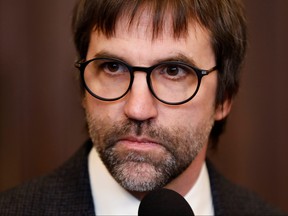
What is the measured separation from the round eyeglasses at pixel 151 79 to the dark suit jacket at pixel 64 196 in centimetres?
25

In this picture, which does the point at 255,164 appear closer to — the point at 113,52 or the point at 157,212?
the point at 113,52

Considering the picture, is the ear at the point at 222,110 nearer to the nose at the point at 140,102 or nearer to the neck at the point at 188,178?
the neck at the point at 188,178

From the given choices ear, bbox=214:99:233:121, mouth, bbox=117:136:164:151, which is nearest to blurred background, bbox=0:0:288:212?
ear, bbox=214:99:233:121

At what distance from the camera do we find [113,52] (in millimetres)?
1454

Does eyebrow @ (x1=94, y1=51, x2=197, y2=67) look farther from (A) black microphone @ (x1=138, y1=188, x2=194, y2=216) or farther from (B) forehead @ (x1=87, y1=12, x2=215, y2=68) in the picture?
(A) black microphone @ (x1=138, y1=188, x2=194, y2=216)

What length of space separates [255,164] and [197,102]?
938 mm

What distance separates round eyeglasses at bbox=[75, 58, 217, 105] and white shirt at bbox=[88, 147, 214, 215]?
0.23m

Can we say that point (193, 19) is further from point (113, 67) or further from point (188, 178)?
point (188, 178)

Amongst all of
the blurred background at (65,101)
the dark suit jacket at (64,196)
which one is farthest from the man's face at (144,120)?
the blurred background at (65,101)

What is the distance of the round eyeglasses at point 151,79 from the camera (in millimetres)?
1431

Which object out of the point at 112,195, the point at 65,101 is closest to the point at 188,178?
the point at 112,195

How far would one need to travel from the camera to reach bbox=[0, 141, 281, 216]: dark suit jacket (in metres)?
1.51

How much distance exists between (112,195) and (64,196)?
0.13 m

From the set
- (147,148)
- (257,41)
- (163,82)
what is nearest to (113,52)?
(163,82)
